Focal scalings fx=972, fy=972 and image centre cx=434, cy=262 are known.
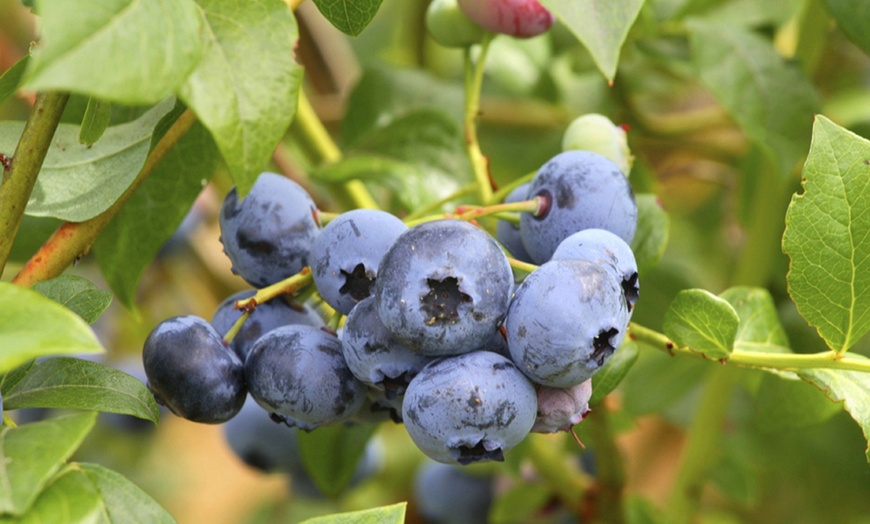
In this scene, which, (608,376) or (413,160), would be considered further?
(413,160)

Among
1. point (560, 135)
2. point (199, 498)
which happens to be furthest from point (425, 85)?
point (199, 498)

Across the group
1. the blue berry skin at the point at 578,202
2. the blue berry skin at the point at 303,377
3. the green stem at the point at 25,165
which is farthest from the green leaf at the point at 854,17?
the green stem at the point at 25,165

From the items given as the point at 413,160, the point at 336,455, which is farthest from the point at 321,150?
the point at 336,455

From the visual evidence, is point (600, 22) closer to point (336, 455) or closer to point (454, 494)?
point (336, 455)

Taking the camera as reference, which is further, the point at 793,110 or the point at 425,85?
the point at 425,85

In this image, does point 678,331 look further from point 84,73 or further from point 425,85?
point 425,85

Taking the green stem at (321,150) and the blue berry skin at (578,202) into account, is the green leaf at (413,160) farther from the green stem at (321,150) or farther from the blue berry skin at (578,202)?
the blue berry skin at (578,202)

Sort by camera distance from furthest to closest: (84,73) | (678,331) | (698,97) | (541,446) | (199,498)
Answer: (199,498) → (698,97) → (541,446) → (678,331) → (84,73)
